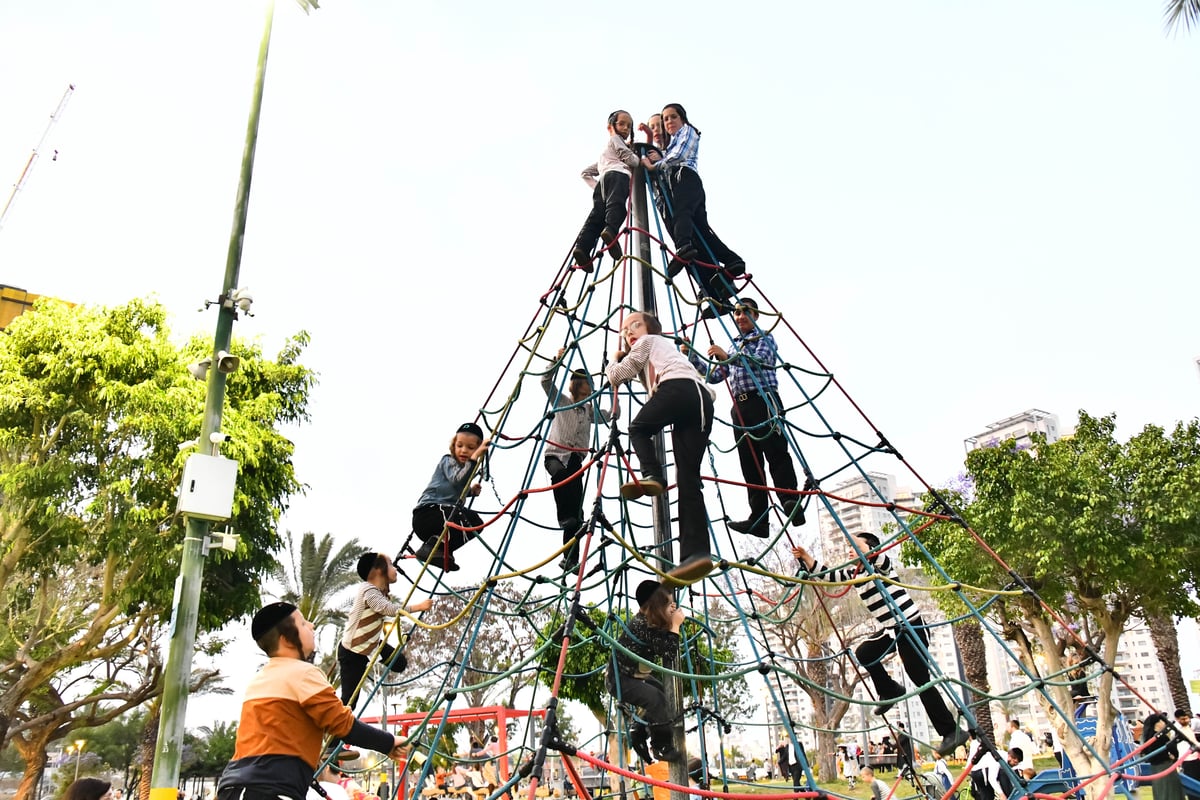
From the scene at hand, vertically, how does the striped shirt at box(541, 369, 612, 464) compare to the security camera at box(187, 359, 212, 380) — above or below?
below

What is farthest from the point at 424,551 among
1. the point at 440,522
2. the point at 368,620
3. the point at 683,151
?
the point at 683,151

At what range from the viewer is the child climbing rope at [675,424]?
3381 millimetres

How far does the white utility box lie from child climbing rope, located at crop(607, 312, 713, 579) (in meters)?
3.37

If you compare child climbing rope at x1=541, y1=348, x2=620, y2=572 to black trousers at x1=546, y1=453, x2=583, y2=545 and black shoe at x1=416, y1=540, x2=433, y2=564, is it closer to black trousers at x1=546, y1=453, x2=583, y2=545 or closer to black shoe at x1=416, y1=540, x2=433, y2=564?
black trousers at x1=546, y1=453, x2=583, y2=545

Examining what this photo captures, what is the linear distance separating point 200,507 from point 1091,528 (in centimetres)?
1422

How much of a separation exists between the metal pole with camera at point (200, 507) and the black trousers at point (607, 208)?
2.84 meters

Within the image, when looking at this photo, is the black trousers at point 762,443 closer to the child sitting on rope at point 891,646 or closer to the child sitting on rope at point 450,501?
the child sitting on rope at point 891,646

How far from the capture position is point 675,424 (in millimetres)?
3572

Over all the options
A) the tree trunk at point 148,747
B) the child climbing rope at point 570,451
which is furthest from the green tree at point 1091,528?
the tree trunk at point 148,747

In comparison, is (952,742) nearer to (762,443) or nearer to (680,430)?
(762,443)

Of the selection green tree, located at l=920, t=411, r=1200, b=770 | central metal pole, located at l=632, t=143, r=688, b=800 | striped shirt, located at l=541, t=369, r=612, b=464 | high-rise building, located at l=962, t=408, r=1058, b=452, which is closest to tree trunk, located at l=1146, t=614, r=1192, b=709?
green tree, located at l=920, t=411, r=1200, b=770

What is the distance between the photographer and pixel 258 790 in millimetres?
2635

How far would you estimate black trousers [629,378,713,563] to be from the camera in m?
3.47

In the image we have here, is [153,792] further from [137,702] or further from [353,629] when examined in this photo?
[137,702]
